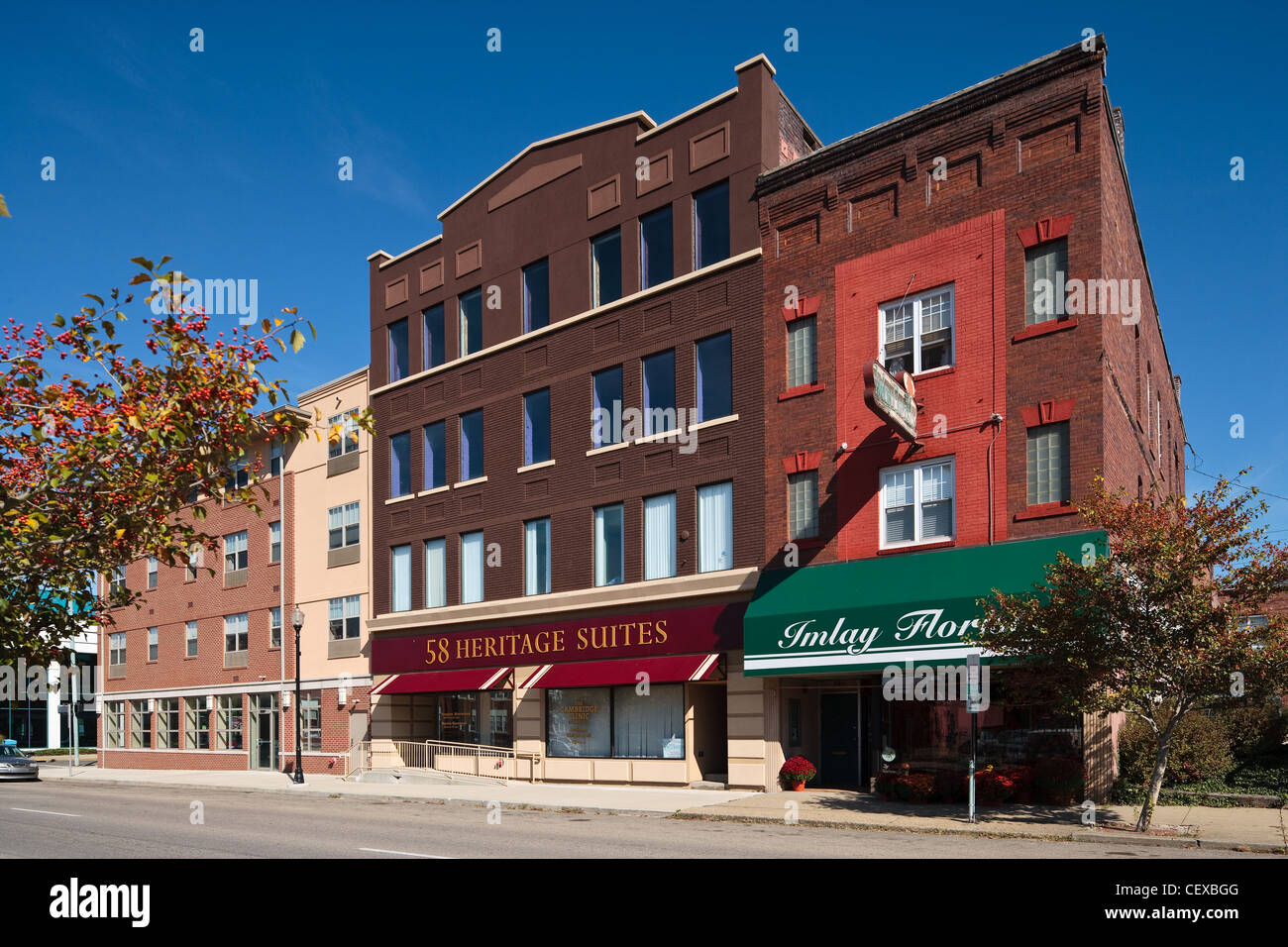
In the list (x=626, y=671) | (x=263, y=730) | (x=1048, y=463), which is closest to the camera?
(x=1048, y=463)

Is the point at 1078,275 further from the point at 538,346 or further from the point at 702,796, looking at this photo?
the point at 538,346

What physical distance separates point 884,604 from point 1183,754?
6795 millimetres

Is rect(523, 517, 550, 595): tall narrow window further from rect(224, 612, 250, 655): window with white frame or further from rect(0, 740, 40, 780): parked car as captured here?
rect(0, 740, 40, 780): parked car

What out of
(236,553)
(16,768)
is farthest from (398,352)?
(16,768)

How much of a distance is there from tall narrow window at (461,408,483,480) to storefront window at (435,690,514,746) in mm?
6728

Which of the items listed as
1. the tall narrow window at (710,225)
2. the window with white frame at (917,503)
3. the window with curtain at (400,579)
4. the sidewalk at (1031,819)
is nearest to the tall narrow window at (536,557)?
the window with curtain at (400,579)

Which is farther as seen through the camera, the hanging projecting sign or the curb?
the hanging projecting sign

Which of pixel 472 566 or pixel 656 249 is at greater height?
pixel 656 249

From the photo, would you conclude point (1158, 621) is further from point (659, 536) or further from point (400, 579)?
point (400, 579)

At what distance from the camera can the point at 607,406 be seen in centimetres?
3014

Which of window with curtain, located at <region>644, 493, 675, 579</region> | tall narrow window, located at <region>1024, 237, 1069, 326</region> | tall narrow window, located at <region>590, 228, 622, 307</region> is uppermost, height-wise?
tall narrow window, located at <region>590, 228, 622, 307</region>

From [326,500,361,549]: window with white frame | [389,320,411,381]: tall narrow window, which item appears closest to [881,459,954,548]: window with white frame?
[389,320,411,381]: tall narrow window

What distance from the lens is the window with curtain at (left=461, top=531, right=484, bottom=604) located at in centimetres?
3316
